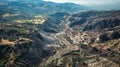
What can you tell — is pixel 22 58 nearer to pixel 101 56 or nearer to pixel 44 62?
pixel 44 62

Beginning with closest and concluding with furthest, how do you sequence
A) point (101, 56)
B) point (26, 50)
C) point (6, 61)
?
1. point (6, 61)
2. point (101, 56)
3. point (26, 50)

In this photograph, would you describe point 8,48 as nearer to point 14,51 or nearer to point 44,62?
point 14,51

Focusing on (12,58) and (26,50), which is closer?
(12,58)

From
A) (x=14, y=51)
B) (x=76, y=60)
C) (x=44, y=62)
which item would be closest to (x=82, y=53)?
(x=76, y=60)

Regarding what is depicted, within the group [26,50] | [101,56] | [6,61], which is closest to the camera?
[6,61]

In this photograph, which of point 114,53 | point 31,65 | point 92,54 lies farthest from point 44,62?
point 114,53

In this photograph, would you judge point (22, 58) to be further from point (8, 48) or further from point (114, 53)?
point (114, 53)

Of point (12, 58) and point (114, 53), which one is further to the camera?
point (114, 53)
